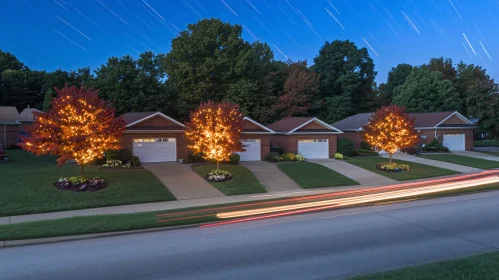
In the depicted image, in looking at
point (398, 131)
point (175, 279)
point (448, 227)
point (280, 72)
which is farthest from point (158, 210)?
point (280, 72)

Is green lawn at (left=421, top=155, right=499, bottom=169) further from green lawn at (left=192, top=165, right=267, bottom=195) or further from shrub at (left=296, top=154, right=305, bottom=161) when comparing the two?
green lawn at (left=192, top=165, right=267, bottom=195)

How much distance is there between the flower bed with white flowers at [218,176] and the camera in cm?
2114

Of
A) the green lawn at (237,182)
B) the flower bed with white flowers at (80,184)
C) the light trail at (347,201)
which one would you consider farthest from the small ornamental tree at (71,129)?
the light trail at (347,201)

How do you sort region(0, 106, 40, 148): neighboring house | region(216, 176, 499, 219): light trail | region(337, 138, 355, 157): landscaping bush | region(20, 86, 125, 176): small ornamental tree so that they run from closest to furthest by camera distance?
region(216, 176, 499, 219): light trail → region(20, 86, 125, 176): small ornamental tree → region(337, 138, 355, 157): landscaping bush → region(0, 106, 40, 148): neighboring house

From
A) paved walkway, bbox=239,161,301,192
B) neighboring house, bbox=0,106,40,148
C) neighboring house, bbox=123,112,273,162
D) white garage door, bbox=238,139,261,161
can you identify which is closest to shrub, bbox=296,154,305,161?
white garage door, bbox=238,139,261,161

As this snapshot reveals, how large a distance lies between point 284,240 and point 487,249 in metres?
4.44

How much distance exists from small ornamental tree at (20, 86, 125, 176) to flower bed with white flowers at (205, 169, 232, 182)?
5813 millimetres

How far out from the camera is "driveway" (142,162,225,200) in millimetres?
18266

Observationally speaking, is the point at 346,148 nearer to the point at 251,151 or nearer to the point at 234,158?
the point at 251,151

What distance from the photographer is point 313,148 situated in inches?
1283

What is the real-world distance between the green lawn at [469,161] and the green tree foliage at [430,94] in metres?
21.7

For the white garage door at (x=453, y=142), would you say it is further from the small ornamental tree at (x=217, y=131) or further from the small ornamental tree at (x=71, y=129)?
the small ornamental tree at (x=71, y=129)

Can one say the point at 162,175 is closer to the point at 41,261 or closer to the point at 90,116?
the point at 90,116

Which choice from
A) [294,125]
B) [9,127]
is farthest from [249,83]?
[9,127]
